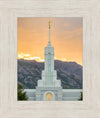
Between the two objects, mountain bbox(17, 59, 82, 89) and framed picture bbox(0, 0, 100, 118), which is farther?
mountain bbox(17, 59, 82, 89)

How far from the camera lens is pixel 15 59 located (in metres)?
1.61

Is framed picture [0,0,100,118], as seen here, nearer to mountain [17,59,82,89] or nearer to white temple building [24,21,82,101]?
white temple building [24,21,82,101]

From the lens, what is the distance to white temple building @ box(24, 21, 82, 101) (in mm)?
2371

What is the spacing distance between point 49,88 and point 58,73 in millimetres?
337

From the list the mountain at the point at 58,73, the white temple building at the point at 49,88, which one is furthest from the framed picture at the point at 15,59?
the mountain at the point at 58,73

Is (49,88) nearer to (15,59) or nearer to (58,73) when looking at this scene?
(58,73)

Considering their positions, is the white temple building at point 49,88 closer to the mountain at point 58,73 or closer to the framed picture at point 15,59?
the mountain at point 58,73

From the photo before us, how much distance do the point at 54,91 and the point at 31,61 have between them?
73cm

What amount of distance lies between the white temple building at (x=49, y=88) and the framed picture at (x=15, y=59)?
27.6 inches

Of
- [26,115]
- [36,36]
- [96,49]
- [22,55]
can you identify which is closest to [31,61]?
[22,55]

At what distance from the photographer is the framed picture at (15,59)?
156 centimetres

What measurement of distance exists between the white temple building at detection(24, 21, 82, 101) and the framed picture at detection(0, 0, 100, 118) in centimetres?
70

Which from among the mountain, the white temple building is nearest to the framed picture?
the white temple building

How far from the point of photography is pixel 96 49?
1562 mm
